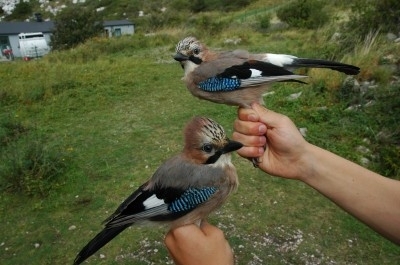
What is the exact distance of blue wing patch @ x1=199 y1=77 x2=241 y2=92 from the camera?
3.01 metres

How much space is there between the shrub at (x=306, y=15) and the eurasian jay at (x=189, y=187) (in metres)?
16.0

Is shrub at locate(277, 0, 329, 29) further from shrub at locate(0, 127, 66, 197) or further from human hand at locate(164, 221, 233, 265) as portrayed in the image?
human hand at locate(164, 221, 233, 265)

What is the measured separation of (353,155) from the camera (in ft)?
19.4

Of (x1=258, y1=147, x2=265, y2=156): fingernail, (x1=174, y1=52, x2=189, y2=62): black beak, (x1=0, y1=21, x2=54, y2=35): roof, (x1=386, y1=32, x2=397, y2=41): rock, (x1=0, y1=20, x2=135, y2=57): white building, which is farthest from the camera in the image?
(x1=0, y1=21, x2=54, y2=35): roof

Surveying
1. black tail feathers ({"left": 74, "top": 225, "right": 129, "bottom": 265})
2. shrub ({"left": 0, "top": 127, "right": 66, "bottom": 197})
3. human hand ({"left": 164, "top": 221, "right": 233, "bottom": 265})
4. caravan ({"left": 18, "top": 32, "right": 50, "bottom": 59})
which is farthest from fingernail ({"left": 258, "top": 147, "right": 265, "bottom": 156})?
caravan ({"left": 18, "top": 32, "right": 50, "bottom": 59})

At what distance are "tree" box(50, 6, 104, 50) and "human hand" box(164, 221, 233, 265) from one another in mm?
29747

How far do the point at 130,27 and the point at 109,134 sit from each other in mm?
45932

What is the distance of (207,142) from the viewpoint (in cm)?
262

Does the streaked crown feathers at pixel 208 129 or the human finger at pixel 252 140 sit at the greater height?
the streaked crown feathers at pixel 208 129

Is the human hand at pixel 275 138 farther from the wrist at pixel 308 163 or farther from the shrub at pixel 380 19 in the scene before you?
the shrub at pixel 380 19

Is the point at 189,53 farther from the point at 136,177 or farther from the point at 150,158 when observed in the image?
the point at 150,158

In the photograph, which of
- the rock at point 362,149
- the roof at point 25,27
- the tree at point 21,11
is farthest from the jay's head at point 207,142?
the tree at point 21,11

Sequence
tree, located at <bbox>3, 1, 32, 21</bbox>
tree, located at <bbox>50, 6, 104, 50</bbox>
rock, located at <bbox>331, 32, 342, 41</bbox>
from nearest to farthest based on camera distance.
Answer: rock, located at <bbox>331, 32, 342, 41</bbox> → tree, located at <bbox>50, 6, 104, 50</bbox> → tree, located at <bbox>3, 1, 32, 21</bbox>

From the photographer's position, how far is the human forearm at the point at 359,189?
8.07 feet
